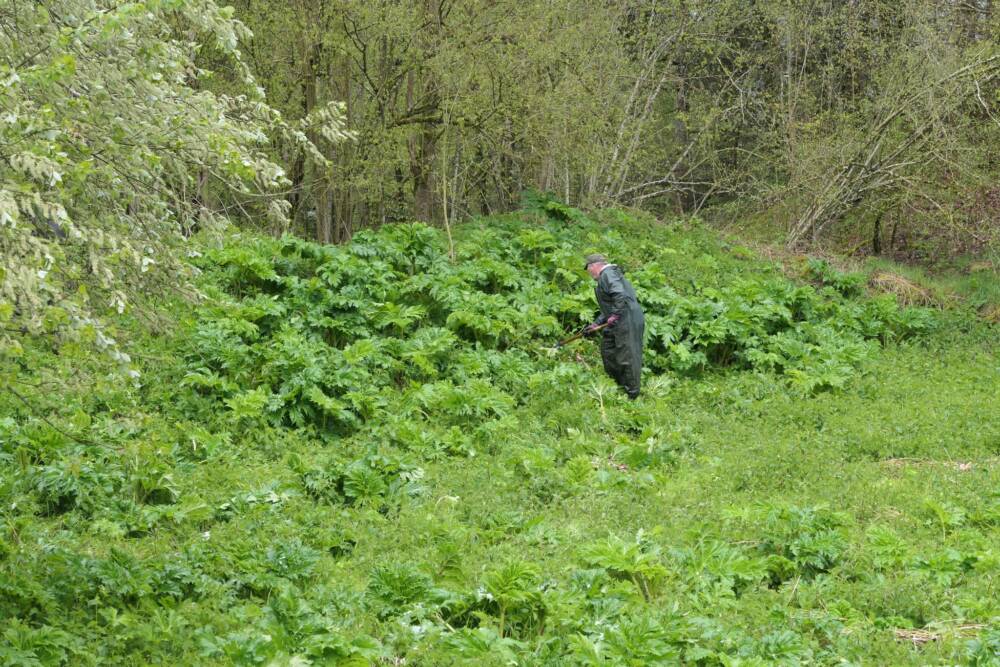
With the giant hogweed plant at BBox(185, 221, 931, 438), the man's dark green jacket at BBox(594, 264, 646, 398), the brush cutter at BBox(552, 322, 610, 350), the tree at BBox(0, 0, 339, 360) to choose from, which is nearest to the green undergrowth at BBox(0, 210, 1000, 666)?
the giant hogweed plant at BBox(185, 221, 931, 438)

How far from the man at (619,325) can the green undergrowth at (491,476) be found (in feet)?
1.09

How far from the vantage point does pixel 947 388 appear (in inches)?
495

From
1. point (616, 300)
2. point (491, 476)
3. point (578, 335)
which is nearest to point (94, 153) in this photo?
point (491, 476)

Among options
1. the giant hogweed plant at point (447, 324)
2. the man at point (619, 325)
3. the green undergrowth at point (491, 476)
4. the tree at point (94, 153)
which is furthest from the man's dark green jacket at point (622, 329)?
the tree at point (94, 153)

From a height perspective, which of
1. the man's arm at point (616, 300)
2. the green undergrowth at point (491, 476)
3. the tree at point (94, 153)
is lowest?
the green undergrowth at point (491, 476)

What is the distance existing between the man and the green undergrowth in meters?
0.33

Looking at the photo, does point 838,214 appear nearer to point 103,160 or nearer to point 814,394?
point 814,394

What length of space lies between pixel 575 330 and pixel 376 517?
6327 millimetres

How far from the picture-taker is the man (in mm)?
11852

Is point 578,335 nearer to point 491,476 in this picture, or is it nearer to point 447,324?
point 447,324

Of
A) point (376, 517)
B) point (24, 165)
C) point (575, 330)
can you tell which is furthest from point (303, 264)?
point (24, 165)

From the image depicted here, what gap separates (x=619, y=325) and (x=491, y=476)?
136 inches

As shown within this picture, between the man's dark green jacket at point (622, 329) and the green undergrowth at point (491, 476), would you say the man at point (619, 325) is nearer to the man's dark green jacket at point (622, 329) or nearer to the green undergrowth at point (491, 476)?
the man's dark green jacket at point (622, 329)

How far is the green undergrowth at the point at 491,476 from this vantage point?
19.3 ft
